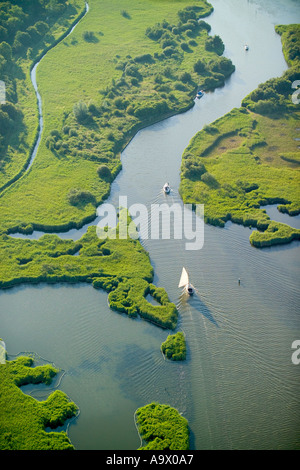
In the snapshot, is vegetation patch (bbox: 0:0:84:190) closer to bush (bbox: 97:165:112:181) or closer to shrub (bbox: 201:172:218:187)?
bush (bbox: 97:165:112:181)

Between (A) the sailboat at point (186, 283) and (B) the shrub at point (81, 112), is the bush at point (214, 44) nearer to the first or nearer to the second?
(B) the shrub at point (81, 112)

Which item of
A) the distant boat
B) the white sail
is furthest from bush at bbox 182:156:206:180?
the white sail

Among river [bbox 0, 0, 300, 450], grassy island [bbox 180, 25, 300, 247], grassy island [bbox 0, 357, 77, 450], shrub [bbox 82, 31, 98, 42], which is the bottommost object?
river [bbox 0, 0, 300, 450]

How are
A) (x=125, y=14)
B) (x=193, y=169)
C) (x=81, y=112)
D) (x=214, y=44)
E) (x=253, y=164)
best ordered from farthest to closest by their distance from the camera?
(x=125, y=14), (x=214, y=44), (x=81, y=112), (x=253, y=164), (x=193, y=169)

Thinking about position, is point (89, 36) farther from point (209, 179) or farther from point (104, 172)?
point (209, 179)

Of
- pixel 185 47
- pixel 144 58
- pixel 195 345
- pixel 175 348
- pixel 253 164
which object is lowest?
pixel 195 345

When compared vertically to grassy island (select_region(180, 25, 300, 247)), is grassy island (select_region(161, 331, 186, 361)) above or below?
below

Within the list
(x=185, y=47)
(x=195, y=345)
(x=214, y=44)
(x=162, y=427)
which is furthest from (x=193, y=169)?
(x=214, y=44)
